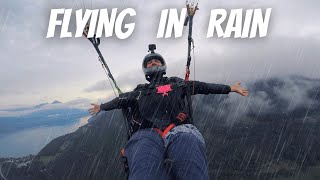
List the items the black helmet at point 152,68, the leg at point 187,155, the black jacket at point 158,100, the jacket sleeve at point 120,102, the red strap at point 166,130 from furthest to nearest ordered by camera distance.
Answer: the black helmet at point 152,68 < the jacket sleeve at point 120,102 < the black jacket at point 158,100 < the red strap at point 166,130 < the leg at point 187,155

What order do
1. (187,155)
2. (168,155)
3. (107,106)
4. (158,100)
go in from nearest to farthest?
(187,155), (168,155), (158,100), (107,106)

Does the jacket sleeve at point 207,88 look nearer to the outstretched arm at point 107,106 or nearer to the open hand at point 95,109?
the outstretched arm at point 107,106

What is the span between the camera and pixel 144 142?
5.39 meters

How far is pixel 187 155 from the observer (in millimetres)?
5121

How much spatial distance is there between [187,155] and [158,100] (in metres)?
1.28

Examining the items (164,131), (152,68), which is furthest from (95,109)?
(164,131)

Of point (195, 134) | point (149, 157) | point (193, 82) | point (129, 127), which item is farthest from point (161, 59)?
point (149, 157)

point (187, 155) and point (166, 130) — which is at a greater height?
point (166, 130)

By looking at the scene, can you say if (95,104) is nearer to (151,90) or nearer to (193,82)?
(151,90)

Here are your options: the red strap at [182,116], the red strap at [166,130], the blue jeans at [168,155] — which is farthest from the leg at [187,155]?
the red strap at [182,116]

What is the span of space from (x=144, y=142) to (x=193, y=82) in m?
1.66

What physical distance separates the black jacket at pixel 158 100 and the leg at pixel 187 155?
17.5 inches

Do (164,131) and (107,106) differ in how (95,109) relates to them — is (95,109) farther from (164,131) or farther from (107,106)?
(164,131)

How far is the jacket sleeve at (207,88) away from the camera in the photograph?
648 centimetres
